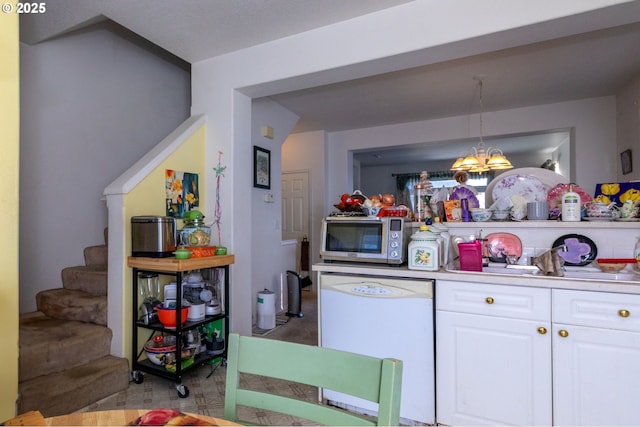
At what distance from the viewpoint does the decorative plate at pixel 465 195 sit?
2.08 meters

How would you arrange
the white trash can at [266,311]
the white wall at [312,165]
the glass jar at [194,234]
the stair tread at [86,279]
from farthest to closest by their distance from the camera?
the white wall at [312,165] → the white trash can at [266,311] → the stair tread at [86,279] → the glass jar at [194,234]

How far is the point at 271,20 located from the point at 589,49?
2746mm

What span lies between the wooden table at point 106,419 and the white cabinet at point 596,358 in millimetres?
1477

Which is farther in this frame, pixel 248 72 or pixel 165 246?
pixel 248 72

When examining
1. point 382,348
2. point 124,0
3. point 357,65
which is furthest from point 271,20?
point 382,348

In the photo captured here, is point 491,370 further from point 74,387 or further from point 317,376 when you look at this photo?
point 74,387

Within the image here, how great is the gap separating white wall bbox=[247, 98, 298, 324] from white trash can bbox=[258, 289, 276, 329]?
20 cm

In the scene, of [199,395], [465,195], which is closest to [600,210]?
[465,195]

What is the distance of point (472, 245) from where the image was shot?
181cm

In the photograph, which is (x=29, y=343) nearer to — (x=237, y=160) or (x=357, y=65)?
(x=237, y=160)

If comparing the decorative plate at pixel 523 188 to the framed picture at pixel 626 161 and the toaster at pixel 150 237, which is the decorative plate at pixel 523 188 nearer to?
the toaster at pixel 150 237

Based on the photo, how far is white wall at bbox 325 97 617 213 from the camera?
4270mm

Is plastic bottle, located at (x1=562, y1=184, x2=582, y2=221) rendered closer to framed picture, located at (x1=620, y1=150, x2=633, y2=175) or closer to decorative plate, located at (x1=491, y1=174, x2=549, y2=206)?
decorative plate, located at (x1=491, y1=174, x2=549, y2=206)

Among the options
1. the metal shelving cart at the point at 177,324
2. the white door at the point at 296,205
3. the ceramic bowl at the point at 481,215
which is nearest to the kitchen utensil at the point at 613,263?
the ceramic bowl at the point at 481,215
